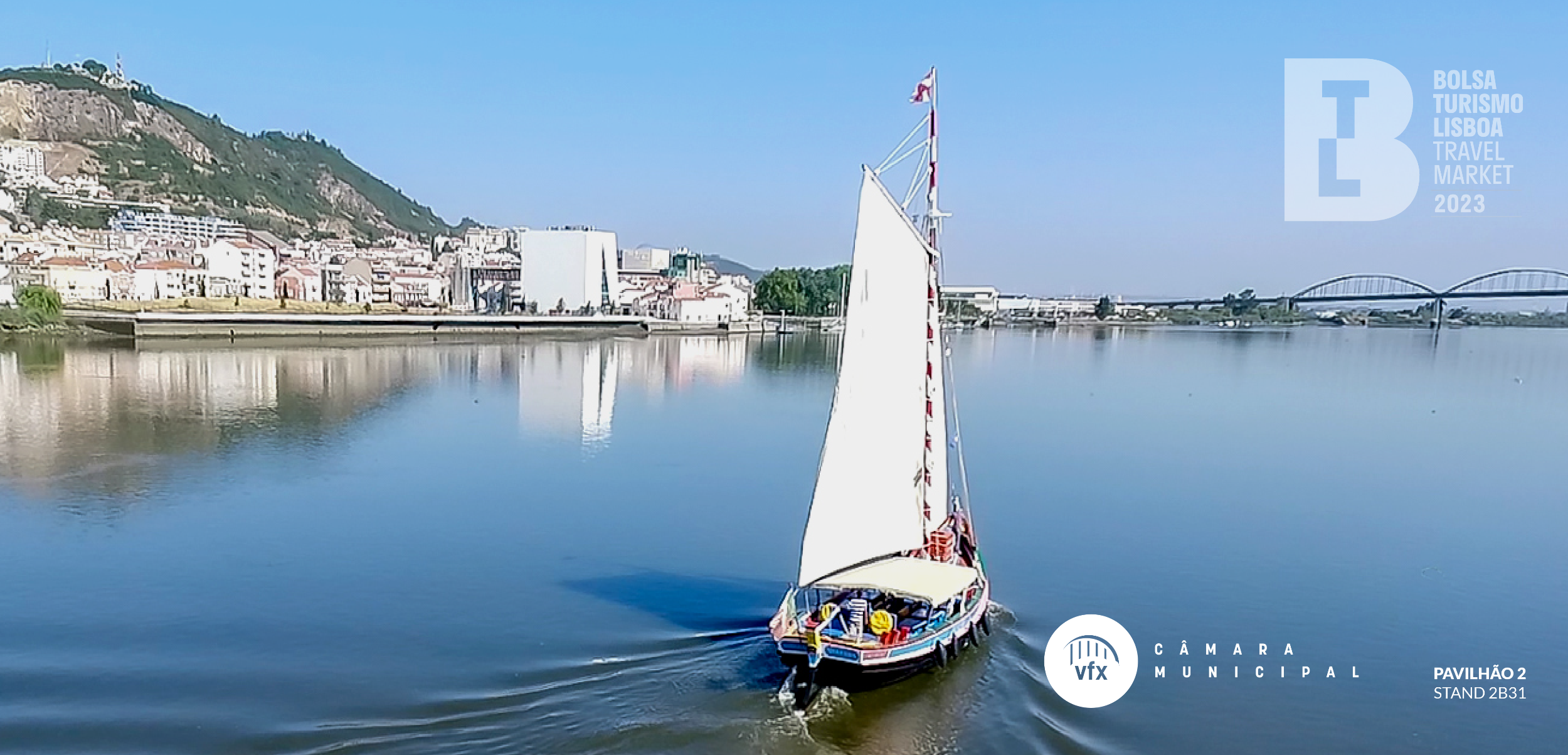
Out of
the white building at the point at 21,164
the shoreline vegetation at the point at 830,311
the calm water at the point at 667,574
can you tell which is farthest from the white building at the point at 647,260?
the calm water at the point at 667,574

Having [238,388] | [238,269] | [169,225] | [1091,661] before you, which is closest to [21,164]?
[169,225]

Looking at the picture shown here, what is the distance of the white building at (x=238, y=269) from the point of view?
6450 centimetres

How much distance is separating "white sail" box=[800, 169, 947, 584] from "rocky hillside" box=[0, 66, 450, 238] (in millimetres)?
123633

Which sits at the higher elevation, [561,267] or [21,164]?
[21,164]

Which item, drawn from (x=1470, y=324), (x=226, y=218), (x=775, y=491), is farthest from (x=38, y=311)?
(x=1470, y=324)

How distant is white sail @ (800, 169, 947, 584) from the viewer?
9.32 m

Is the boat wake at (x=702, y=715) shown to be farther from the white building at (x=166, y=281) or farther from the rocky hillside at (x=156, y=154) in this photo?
the rocky hillside at (x=156, y=154)

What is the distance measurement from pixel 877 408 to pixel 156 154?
143503 mm

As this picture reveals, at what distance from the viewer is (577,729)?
7.82 meters

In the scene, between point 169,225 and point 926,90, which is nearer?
point 926,90

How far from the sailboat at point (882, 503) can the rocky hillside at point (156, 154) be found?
405ft

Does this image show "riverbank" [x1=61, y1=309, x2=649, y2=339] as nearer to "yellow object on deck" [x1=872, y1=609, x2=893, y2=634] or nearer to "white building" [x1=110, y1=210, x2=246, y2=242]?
"yellow object on deck" [x1=872, y1=609, x2=893, y2=634]

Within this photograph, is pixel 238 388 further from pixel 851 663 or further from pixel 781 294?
pixel 781 294

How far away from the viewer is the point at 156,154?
125 meters
